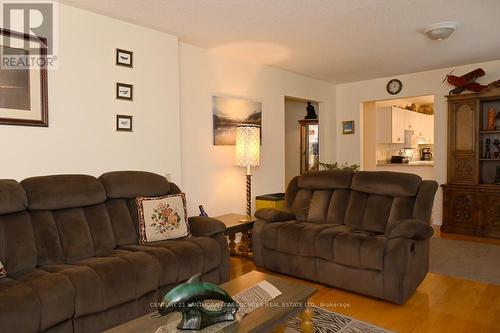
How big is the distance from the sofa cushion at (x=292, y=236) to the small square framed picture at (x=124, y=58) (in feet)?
6.62

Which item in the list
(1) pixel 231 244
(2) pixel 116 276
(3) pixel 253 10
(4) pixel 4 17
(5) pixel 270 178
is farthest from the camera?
(5) pixel 270 178

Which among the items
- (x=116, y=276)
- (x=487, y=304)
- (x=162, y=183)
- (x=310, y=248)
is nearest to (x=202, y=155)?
(x=162, y=183)

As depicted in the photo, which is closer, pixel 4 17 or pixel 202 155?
pixel 4 17

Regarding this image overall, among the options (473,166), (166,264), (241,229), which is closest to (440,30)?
(473,166)

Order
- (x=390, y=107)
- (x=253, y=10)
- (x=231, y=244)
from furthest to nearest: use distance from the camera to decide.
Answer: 1. (x=390, y=107)
2. (x=231, y=244)
3. (x=253, y=10)

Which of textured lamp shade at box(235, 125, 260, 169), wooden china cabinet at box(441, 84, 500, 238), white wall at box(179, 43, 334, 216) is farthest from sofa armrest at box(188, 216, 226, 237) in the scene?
wooden china cabinet at box(441, 84, 500, 238)

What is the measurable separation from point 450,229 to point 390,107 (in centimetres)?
281

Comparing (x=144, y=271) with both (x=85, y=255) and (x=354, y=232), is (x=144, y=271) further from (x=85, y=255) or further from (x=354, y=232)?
(x=354, y=232)

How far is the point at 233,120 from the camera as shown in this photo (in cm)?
438

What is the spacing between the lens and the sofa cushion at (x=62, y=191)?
7.85 ft

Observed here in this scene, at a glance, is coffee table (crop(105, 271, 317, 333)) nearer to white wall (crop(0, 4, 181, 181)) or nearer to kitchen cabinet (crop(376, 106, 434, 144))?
white wall (crop(0, 4, 181, 181))

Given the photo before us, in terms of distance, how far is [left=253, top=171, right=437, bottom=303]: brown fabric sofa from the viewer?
2.68 metres

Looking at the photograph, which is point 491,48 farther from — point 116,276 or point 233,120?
point 116,276

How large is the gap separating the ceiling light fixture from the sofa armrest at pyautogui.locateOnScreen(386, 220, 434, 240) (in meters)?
1.89
